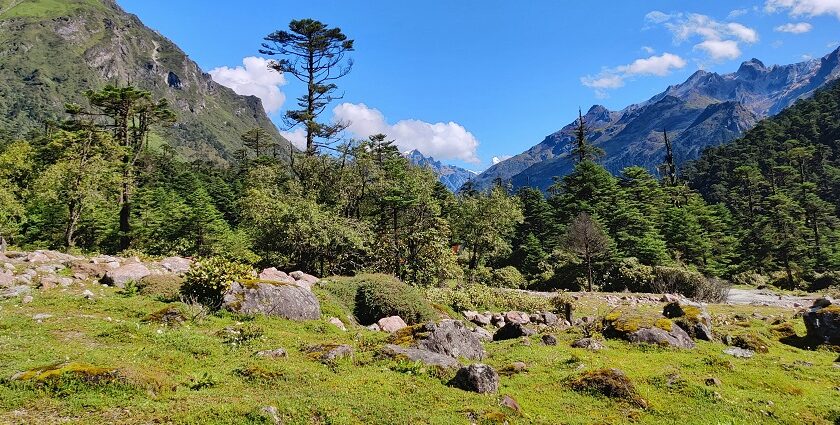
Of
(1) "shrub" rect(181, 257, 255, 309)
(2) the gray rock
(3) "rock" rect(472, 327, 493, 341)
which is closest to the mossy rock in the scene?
(1) "shrub" rect(181, 257, 255, 309)

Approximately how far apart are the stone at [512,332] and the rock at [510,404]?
909cm

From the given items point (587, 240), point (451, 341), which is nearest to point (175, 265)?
point (451, 341)

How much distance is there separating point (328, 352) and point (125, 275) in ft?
39.8

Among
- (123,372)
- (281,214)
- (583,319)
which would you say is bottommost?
(583,319)

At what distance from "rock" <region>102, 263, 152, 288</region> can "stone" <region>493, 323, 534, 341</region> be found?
15217 millimetres

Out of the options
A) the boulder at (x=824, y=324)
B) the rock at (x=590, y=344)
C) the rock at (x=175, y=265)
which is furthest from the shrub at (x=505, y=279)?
the rock at (x=175, y=265)

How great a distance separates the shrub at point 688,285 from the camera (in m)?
38.6

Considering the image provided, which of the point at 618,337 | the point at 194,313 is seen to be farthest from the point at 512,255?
the point at 194,313

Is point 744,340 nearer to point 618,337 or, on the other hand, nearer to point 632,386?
point 618,337

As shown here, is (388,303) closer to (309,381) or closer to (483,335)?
(483,335)

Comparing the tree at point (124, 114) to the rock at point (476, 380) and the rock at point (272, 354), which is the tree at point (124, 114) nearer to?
the rock at point (272, 354)

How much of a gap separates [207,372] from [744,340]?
18.8 metres

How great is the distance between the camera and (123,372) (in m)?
9.38

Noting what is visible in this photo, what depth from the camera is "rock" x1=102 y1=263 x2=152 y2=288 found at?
1920 centimetres
